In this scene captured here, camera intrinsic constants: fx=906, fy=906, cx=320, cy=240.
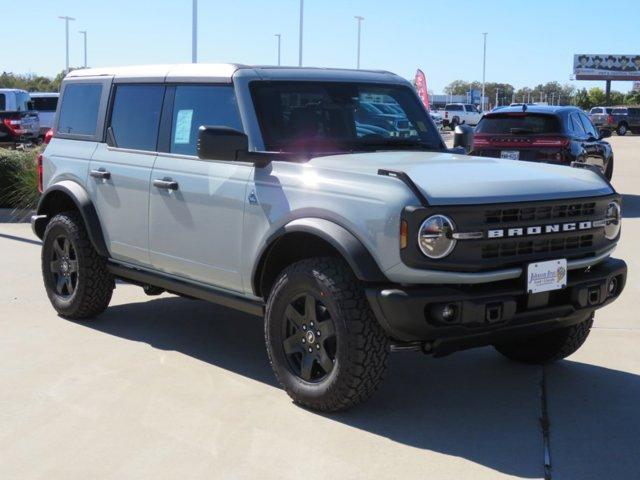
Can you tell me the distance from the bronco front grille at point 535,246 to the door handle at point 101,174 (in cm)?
300

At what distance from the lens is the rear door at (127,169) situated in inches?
239

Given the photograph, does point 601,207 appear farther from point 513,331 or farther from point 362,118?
point 362,118

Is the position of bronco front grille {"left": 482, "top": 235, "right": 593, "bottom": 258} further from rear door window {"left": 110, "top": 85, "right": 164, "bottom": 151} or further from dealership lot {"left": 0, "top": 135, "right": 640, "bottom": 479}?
rear door window {"left": 110, "top": 85, "right": 164, "bottom": 151}

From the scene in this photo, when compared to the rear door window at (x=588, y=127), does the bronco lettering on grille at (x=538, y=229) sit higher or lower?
lower

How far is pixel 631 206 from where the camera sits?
49.6 feet

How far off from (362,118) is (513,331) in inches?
71.6

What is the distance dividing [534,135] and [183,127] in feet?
27.7

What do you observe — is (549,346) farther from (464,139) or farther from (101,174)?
(101,174)

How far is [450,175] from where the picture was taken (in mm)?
4691

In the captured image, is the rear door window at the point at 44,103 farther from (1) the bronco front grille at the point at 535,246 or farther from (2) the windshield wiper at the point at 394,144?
(1) the bronco front grille at the point at 535,246

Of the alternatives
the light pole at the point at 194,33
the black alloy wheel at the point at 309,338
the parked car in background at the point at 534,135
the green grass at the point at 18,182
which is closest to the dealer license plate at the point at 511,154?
the parked car in background at the point at 534,135

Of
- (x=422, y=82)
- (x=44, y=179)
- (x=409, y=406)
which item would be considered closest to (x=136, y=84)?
(x=44, y=179)

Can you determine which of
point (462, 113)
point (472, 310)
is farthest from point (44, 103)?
point (472, 310)

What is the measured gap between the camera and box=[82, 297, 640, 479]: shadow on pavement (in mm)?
4316
